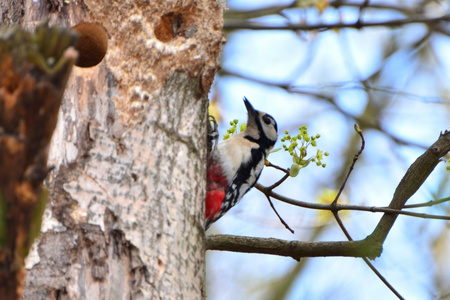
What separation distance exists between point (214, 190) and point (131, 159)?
134cm

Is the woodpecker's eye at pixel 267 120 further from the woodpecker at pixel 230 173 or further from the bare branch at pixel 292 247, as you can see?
the bare branch at pixel 292 247

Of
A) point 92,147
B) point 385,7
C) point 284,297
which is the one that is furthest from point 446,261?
point 92,147

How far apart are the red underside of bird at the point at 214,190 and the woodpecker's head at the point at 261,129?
2.06ft

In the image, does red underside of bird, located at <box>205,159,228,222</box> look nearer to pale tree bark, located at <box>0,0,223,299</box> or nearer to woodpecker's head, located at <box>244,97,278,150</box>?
woodpecker's head, located at <box>244,97,278,150</box>

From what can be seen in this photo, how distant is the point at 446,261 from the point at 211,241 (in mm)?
4276

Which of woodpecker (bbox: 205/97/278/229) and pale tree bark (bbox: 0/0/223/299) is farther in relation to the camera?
woodpecker (bbox: 205/97/278/229)

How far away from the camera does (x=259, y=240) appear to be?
301 centimetres

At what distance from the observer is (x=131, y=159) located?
7.48 feet

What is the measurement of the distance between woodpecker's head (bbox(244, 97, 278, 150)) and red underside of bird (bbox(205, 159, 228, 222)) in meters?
0.63

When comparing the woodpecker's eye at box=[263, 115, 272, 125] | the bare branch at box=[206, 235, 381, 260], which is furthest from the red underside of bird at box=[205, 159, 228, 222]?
the woodpecker's eye at box=[263, 115, 272, 125]

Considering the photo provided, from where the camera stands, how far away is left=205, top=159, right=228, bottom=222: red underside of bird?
3.55 meters

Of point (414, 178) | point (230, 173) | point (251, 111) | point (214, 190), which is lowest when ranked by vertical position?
point (414, 178)

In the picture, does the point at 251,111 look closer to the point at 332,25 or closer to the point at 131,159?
the point at 332,25

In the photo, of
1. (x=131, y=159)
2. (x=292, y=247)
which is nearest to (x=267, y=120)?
(x=292, y=247)
